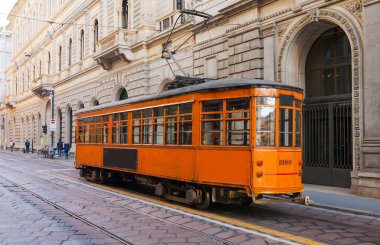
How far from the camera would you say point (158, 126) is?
1103 centimetres

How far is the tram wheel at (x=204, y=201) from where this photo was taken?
9.38 m

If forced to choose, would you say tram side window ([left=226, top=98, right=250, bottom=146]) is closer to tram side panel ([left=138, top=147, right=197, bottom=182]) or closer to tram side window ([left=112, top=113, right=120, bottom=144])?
tram side panel ([left=138, top=147, right=197, bottom=182])

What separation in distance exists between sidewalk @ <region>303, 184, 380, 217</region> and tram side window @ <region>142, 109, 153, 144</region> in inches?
180

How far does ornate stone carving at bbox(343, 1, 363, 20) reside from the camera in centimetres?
1220

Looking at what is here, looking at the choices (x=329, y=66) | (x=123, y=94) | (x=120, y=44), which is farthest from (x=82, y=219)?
(x=123, y=94)

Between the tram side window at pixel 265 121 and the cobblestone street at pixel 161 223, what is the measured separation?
1599 mm

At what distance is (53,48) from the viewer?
42156 mm

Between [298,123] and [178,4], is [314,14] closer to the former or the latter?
[298,123]

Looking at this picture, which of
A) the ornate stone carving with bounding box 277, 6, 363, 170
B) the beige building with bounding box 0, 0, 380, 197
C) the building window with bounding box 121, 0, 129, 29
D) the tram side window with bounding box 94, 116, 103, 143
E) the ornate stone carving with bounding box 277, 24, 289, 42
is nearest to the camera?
the beige building with bounding box 0, 0, 380, 197

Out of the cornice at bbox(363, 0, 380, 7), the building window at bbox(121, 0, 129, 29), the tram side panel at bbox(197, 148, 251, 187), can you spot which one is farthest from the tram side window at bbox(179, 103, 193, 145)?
the building window at bbox(121, 0, 129, 29)

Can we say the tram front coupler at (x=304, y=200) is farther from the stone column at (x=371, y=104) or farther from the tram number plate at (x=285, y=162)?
the stone column at (x=371, y=104)

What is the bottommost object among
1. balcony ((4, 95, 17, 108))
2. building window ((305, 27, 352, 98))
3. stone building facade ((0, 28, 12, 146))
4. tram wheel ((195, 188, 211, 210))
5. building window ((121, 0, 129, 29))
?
tram wheel ((195, 188, 211, 210))

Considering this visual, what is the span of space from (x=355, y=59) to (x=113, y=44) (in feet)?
56.3

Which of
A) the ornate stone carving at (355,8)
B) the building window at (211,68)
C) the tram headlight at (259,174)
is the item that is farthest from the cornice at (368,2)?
the building window at (211,68)
